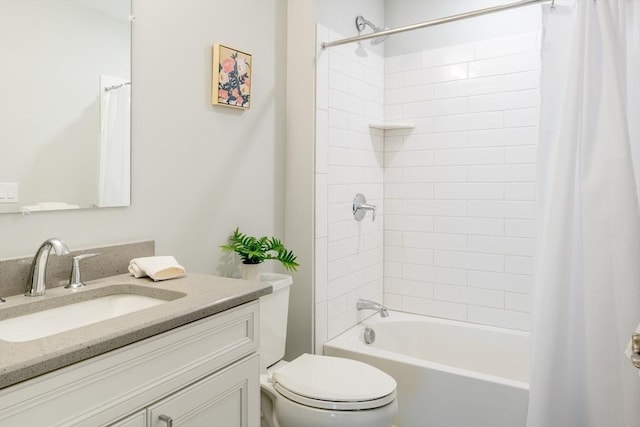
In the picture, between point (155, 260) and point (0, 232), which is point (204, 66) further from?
point (0, 232)

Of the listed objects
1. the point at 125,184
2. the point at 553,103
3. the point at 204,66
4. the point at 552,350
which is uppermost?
the point at 204,66

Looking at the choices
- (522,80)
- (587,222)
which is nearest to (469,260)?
(522,80)

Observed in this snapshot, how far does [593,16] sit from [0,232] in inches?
81.2

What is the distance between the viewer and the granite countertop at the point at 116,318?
0.83 meters

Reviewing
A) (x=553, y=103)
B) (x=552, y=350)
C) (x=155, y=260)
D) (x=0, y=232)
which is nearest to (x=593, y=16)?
(x=553, y=103)

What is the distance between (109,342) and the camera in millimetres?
934

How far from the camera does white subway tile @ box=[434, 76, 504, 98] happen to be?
2652 millimetres

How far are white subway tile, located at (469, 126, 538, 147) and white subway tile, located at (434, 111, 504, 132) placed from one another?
0.04m

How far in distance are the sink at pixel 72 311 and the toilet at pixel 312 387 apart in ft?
1.89

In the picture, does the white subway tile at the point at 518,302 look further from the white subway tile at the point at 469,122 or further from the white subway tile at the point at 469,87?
the white subway tile at the point at 469,87

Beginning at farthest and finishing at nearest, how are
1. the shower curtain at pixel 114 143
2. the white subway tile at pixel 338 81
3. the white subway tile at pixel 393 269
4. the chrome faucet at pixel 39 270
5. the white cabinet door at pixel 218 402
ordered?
the white subway tile at pixel 393 269
the white subway tile at pixel 338 81
the shower curtain at pixel 114 143
the chrome faucet at pixel 39 270
the white cabinet door at pixel 218 402

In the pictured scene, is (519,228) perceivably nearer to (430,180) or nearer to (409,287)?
(430,180)

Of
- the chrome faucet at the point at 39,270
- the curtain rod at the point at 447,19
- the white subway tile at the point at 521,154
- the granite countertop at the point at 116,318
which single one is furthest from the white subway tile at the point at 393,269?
the chrome faucet at the point at 39,270

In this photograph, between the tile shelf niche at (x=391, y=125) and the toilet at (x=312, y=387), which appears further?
the tile shelf niche at (x=391, y=125)
